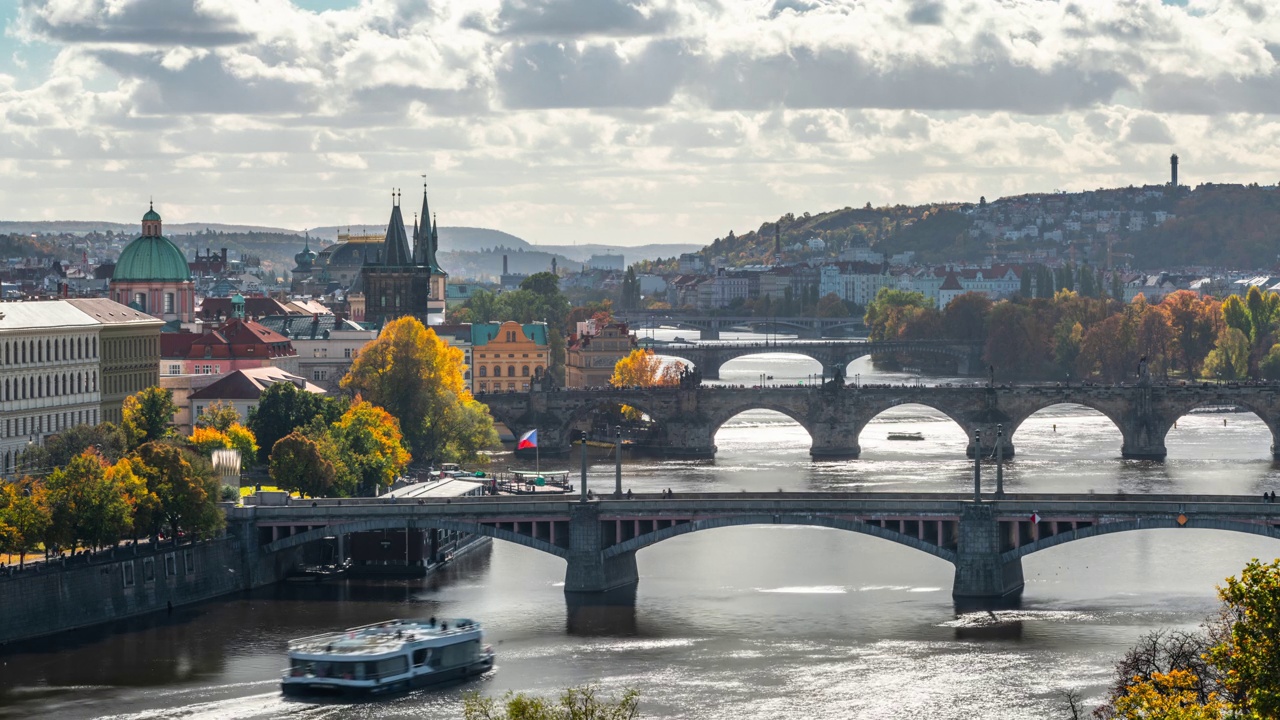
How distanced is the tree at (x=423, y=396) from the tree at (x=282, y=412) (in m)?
10.6

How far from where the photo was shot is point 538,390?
13812 cm

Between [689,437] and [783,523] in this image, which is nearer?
[783,523]

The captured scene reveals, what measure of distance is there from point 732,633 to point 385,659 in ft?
36.2

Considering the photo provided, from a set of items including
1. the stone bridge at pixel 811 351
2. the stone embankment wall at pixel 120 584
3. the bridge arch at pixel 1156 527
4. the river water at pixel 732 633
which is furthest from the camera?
the stone bridge at pixel 811 351

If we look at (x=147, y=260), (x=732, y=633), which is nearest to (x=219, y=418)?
(x=147, y=260)

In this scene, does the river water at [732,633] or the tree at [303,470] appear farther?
the tree at [303,470]

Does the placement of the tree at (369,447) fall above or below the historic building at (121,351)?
below

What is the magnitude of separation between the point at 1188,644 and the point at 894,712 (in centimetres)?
705

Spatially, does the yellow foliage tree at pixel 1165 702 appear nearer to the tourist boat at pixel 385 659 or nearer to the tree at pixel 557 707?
the tree at pixel 557 707

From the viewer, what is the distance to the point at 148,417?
94.9 meters

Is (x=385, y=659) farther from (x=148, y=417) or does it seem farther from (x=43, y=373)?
(x=43, y=373)

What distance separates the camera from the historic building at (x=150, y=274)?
130m

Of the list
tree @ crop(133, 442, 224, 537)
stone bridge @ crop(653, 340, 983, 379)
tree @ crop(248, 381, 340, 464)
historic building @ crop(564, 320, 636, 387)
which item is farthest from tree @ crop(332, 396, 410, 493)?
stone bridge @ crop(653, 340, 983, 379)

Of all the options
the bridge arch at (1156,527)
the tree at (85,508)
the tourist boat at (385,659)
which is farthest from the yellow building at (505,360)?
the tourist boat at (385,659)
